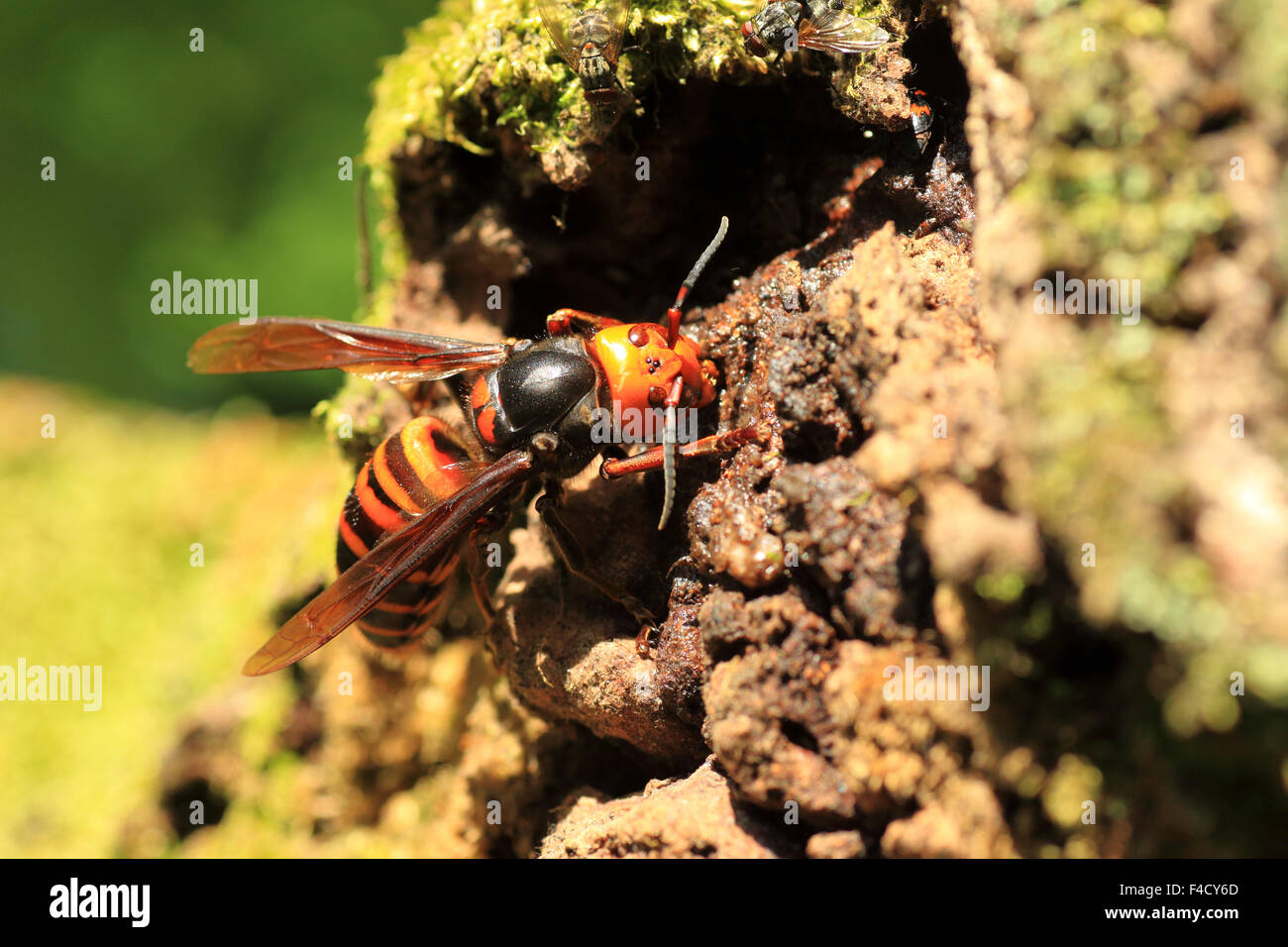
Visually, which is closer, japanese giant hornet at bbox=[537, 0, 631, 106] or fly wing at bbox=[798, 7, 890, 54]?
fly wing at bbox=[798, 7, 890, 54]

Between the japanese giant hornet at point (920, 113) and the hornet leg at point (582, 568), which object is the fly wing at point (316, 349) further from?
the japanese giant hornet at point (920, 113)

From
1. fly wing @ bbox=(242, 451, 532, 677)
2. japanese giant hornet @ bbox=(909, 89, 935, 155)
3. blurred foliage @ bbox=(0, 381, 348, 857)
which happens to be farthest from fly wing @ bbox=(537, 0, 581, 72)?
blurred foliage @ bbox=(0, 381, 348, 857)

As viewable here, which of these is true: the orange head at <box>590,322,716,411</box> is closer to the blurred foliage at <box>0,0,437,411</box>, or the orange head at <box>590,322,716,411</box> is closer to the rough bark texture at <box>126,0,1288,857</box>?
the rough bark texture at <box>126,0,1288,857</box>

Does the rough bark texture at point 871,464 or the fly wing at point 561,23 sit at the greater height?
the fly wing at point 561,23

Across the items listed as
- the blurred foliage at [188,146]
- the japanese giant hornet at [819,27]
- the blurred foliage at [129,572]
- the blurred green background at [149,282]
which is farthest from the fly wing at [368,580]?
the blurred foliage at [188,146]

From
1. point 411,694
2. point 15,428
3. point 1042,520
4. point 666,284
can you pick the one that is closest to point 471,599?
point 411,694

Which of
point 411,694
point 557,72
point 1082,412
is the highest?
point 557,72

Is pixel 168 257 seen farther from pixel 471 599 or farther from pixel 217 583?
pixel 471 599
